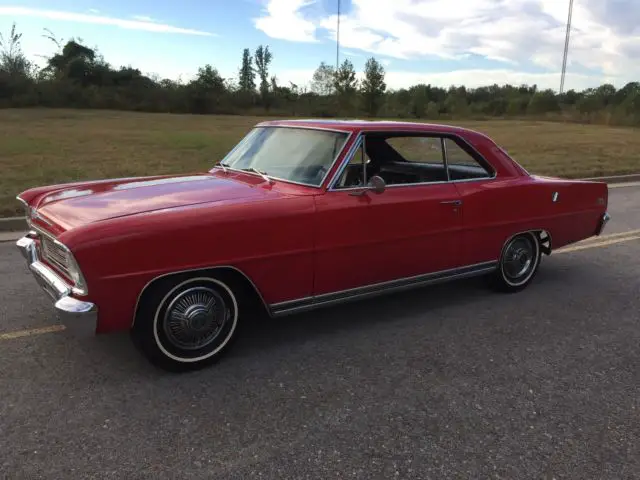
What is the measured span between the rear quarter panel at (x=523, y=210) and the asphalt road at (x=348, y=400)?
2.02 ft

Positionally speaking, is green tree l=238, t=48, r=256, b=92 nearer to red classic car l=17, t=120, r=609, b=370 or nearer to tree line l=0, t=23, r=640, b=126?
tree line l=0, t=23, r=640, b=126

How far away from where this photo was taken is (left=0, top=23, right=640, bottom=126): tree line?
42.6m

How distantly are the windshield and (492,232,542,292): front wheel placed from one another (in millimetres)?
1888

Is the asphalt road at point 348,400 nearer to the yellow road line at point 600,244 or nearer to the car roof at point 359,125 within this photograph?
the car roof at point 359,125

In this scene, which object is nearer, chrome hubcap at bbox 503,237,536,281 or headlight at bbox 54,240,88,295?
headlight at bbox 54,240,88,295

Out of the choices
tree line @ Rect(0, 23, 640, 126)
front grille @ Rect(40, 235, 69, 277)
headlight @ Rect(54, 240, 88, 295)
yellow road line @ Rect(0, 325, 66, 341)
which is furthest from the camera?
tree line @ Rect(0, 23, 640, 126)

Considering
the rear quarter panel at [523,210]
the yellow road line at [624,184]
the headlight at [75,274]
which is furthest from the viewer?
the yellow road line at [624,184]

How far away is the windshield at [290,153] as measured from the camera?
3900 mm

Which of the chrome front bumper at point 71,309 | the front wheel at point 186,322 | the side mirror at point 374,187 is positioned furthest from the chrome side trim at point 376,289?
the chrome front bumper at point 71,309

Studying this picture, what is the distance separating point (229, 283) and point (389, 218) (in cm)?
124

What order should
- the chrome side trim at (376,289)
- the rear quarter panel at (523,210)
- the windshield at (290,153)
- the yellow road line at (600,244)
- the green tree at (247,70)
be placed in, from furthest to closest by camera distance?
the green tree at (247,70), the yellow road line at (600,244), the rear quarter panel at (523,210), the windshield at (290,153), the chrome side trim at (376,289)

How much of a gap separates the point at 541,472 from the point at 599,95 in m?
59.5

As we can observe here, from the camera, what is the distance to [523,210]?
4770 mm

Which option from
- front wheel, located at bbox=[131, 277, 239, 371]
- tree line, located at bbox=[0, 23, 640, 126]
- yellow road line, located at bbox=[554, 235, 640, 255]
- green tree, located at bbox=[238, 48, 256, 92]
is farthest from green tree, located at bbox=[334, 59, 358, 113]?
front wheel, located at bbox=[131, 277, 239, 371]
